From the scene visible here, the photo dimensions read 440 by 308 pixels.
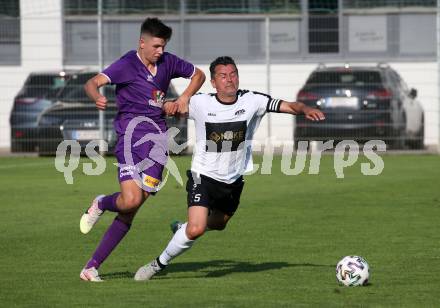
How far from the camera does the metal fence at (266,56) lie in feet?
86.7

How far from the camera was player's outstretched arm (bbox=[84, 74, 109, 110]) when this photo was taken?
10.0 meters

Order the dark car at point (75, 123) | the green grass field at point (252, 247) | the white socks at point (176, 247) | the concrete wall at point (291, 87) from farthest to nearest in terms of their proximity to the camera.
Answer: the concrete wall at point (291, 87) → the dark car at point (75, 123) → the white socks at point (176, 247) → the green grass field at point (252, 247)

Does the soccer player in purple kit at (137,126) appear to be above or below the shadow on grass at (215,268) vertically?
above

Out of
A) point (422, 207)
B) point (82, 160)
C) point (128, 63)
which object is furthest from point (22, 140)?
point (128, 63)

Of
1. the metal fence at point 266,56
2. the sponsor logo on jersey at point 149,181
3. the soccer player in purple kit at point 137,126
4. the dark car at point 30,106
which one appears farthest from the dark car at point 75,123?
the sponsor logo on jersey at point 149,181

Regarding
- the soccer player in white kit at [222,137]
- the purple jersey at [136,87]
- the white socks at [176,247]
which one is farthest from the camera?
the purple jersey at [136,87]

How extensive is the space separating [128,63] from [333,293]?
2.65 meters

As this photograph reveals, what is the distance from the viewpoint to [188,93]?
35.6 ft

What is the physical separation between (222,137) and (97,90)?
1068mm

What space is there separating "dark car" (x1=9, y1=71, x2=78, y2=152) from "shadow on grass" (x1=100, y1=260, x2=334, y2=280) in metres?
15.9

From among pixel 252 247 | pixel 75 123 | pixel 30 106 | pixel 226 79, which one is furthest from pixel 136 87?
pixel 30 106

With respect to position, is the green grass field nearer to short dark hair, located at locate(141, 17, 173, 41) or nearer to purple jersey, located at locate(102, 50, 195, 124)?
purple jersey, located at locate(102, 50, 195, 124)

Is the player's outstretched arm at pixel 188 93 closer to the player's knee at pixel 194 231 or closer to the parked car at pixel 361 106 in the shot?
the player's knee at pixel 194 231

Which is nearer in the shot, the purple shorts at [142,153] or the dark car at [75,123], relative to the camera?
the purple shorts at [142,153]
